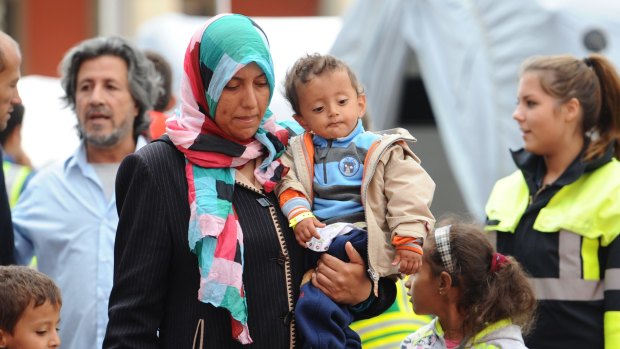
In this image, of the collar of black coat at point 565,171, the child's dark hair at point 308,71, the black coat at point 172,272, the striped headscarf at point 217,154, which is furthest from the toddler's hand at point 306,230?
the collar of black coat at point 565,171

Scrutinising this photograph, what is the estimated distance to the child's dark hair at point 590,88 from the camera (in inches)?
188

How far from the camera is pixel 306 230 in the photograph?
3.25 metres

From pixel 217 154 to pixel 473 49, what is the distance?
4769mm

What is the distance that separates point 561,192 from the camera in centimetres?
464

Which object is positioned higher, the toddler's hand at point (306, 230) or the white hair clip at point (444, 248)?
the toddler's hand at point (306, 230)

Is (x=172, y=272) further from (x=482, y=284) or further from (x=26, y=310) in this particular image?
(x=482, y=284)

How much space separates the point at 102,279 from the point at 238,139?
5.21ft

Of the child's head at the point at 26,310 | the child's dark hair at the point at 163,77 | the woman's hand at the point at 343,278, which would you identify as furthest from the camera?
the child's dark hair at the point at 163,77

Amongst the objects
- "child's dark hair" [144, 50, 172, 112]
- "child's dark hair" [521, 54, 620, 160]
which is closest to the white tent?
"child's dark hair" [144, 50, 172, 112]

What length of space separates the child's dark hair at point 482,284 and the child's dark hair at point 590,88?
0.97 m

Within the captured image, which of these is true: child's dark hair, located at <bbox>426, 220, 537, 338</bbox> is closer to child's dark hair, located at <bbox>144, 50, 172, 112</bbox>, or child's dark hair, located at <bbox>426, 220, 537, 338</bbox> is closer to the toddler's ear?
the toddler's ear

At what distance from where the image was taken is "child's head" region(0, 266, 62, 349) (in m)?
3.55

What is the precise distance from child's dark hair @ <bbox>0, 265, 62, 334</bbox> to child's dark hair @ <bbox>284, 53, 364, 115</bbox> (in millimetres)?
912

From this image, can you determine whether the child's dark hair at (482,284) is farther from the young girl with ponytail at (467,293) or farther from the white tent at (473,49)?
the white tent at (473,49)
